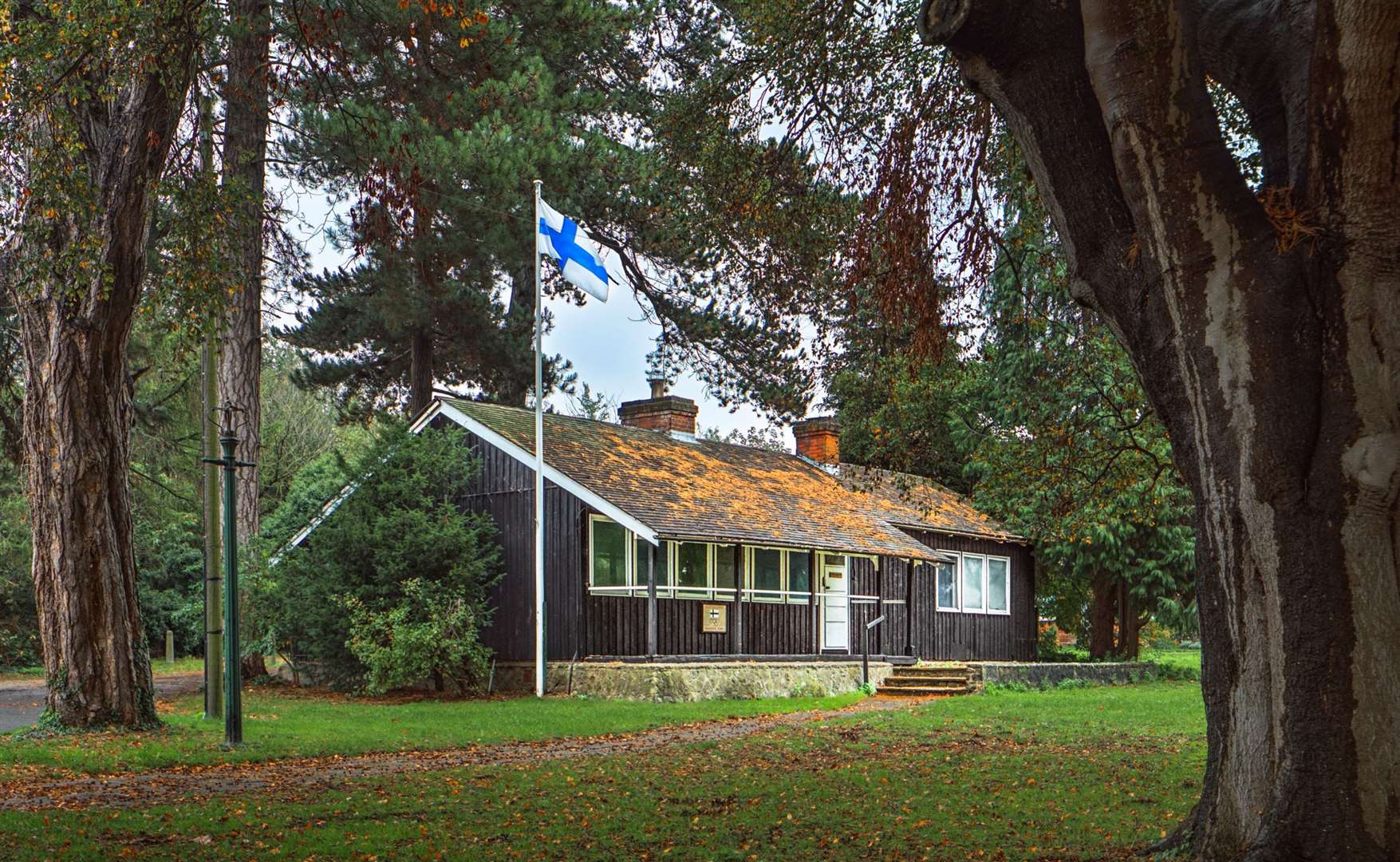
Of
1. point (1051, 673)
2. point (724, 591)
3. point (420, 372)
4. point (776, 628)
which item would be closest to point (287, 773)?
point (724, 591)

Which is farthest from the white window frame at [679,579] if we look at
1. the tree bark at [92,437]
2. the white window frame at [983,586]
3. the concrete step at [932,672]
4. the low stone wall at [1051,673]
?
the tree bark at [92,437]

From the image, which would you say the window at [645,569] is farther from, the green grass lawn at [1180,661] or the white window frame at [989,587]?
the green grass lawn at [1180,661]

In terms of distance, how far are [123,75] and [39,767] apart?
6.41m

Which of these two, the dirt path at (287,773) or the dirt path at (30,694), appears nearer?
the dirt path at (287,773)

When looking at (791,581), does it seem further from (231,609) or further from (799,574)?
(231,609)

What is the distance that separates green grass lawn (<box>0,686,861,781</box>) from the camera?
12305 millimetres

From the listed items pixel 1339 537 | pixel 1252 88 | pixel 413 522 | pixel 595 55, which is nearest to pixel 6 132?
pixel 1252 88

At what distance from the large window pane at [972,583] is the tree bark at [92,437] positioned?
20549 millimetres

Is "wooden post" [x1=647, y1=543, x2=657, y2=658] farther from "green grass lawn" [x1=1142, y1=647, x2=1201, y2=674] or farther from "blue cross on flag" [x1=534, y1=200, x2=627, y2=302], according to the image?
"green grass lawn" [x1=1142, y1=647, x2=1201, y2=674]

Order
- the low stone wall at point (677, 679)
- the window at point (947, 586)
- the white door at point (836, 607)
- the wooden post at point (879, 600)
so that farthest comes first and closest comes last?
the window at point (947, 586)
the wooden post at point (879, 600)
the white door at point (836, 607)
the low stone wall at point (677, 679)

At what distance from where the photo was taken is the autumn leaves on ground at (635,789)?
792 centimetres

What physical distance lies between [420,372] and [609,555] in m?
9.81

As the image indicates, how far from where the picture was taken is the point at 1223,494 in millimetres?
6309

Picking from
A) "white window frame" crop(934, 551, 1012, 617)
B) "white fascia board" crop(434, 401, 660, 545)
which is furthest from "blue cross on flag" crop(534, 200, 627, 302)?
"white window frame" crop(934, 551, 1012, 617)
